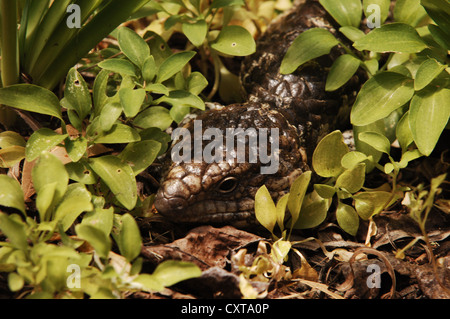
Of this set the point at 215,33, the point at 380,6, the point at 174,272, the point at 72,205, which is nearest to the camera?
the point at 174,272

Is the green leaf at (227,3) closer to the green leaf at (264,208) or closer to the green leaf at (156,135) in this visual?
the green leaf at (156,135)

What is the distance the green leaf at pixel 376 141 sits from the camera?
259 centimetres

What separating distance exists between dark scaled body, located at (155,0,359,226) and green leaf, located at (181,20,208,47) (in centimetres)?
44

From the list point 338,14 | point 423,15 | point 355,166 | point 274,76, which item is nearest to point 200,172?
point 355,166

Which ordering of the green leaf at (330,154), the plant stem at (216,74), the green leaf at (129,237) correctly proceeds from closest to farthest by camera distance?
the green leaf at (129,237) < the green leaf at (330,154) < the plant stem at (216,74)

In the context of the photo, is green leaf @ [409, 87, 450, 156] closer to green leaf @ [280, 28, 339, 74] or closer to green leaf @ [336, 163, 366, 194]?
green leaf @ [336, 163, 366, 194]

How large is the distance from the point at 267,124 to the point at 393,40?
836 millimetres

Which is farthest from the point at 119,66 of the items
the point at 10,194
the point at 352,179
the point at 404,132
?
the point at 404,132

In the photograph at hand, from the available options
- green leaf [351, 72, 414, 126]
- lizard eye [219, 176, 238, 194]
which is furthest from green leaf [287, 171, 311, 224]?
green leaf [351, 72, 414, 126]

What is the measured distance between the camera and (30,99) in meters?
2.45

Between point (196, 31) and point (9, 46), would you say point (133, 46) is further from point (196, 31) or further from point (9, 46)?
point (9, 46)

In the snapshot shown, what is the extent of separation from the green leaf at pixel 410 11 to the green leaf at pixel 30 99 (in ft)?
6.90

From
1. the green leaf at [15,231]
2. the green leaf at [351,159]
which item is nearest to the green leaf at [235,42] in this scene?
the green leaf at [351,159]

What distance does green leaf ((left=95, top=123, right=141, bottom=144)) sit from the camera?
7.98 feet
